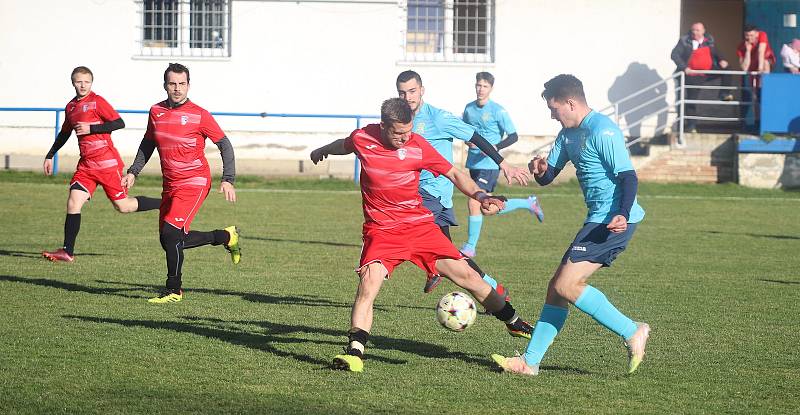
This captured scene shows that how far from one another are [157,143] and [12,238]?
202 inches

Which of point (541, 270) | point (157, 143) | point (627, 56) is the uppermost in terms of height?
point (627, 56)

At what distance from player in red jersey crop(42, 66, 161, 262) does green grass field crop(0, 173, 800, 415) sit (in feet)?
1.28

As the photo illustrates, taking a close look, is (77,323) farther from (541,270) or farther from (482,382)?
(541,270)

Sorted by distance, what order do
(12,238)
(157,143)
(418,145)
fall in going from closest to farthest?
(418,145), (157,143), (12,238)

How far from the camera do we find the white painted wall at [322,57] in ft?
84.5

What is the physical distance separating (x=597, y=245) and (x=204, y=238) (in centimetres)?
482

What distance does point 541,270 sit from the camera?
13.0m

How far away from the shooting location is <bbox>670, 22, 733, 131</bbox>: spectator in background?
81.9ft

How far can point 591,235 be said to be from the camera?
7551mm

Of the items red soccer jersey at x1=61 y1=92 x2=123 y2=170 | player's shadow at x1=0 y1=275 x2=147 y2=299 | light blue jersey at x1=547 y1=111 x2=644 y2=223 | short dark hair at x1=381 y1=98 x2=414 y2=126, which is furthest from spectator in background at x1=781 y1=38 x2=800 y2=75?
short dark hair at x1=381 y1=98 x2=414 y2=126

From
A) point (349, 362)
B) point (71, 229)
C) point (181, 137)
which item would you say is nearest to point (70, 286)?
point (181, 137)

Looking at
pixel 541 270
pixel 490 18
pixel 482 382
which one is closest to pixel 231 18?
pixel 490 18

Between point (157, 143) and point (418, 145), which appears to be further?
point (157, 143)

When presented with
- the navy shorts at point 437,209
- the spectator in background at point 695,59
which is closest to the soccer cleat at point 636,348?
the navy shorts at point 437,209
